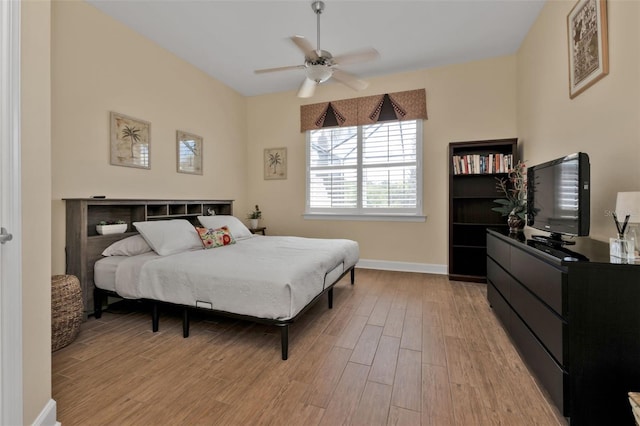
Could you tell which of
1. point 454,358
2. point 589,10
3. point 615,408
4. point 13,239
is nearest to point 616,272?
point 615,408

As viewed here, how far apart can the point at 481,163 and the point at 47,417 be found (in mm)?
4495

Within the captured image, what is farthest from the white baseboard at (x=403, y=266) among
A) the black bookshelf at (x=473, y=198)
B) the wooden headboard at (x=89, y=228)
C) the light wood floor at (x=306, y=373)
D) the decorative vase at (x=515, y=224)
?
the wooden headboard at (x=89, y=228)

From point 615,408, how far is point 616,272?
0.62 metres

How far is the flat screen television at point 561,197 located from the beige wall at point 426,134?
1814 millimetres

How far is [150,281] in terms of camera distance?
2.33 meters

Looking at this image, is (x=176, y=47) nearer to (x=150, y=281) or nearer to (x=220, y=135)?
(x=220, y=135)

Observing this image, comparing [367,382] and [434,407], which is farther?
[367,382]

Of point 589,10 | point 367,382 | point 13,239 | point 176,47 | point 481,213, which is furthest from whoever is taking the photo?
point 481,213

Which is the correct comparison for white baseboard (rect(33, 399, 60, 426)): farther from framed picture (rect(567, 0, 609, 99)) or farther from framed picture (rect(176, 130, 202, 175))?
framed picture (rect(567, 0, 609, 99))

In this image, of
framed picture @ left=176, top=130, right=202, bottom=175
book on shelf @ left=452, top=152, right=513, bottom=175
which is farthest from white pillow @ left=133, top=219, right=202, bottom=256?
book on shelf @ left=452, top=152, right=513, bottom=175

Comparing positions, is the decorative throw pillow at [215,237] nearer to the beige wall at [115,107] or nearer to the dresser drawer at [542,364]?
the beige wall at [115,107]

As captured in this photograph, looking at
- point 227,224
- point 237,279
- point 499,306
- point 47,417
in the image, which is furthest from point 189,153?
point 499,306

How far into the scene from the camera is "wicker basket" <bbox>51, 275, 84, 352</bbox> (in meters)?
2.03

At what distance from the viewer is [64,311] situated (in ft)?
6.85
